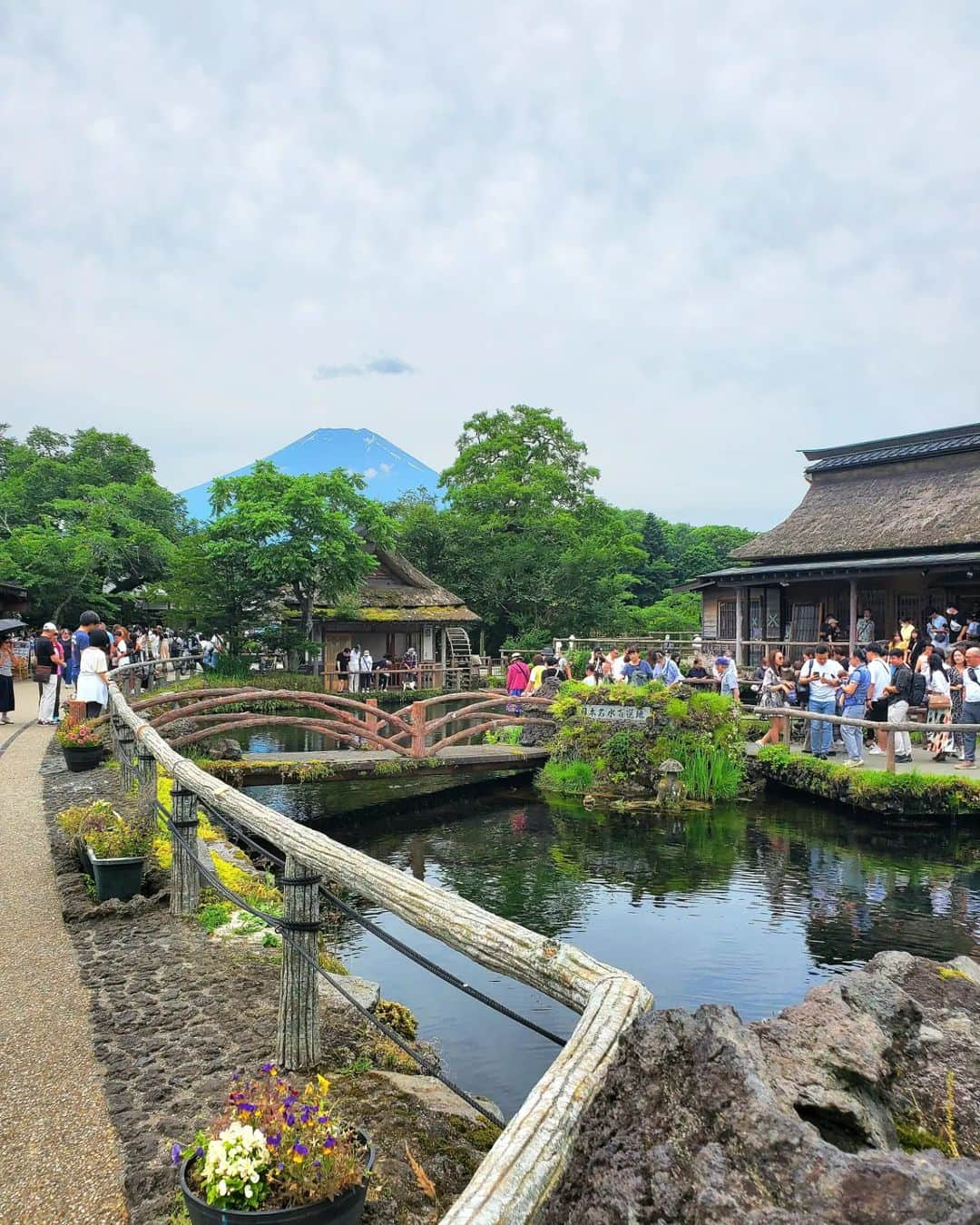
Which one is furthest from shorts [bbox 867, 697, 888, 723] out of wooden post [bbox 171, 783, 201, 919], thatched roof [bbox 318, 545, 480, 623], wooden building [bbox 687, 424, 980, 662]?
thatched roof [bbox 318, 545, 480, 623]

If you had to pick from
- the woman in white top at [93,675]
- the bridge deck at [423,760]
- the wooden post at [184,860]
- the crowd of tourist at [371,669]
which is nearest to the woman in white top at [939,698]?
Answer: the bridge deck at [423,760]

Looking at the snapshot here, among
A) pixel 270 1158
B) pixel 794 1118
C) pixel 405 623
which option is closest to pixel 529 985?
pixel 270 1158

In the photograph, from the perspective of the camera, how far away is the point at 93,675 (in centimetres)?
1209

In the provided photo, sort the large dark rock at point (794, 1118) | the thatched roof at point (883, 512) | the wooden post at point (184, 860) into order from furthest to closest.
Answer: the thatched roof at point (883, 512)
the wooden post at point (184, 860)
the large dark rock at point (794, 1118)

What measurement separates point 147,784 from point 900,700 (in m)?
10.7

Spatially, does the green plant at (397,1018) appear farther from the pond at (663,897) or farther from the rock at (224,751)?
the rock at (224,751)

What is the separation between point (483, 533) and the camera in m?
38.5

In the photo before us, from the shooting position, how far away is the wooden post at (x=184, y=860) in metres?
5.91

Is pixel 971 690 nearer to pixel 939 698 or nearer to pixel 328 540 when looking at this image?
pixel 939 698

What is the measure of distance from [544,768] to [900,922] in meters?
8.01

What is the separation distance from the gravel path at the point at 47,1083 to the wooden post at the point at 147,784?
979 mm

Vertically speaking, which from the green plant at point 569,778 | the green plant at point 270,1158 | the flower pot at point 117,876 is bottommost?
the green plant at point 569,778

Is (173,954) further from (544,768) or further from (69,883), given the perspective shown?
(544,768)

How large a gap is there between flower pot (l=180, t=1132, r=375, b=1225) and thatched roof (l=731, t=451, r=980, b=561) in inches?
931
